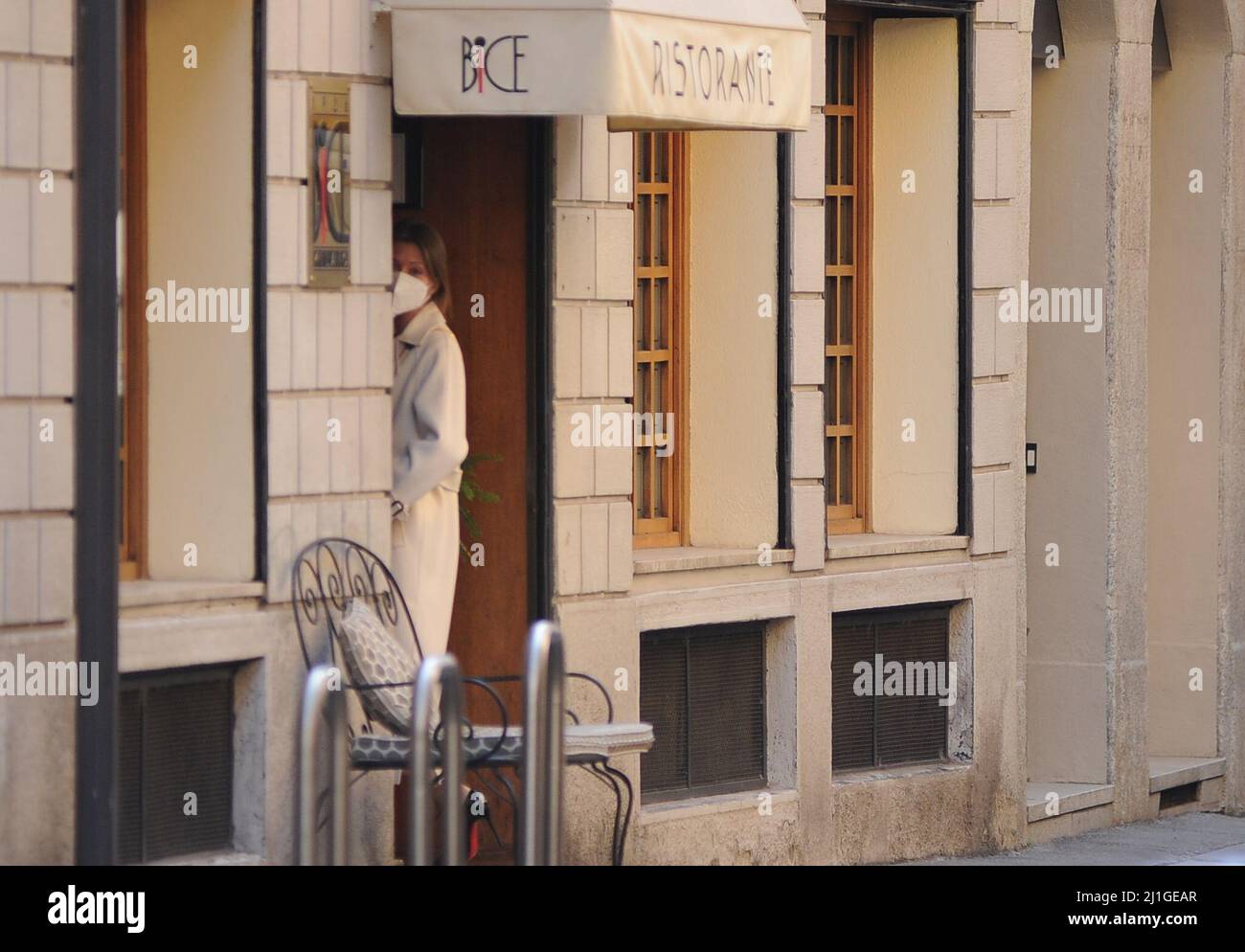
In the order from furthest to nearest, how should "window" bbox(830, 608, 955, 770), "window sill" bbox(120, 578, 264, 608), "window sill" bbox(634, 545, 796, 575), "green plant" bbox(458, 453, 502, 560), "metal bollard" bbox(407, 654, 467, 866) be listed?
"window" bbox(830, 608, 955, 770)
"window sill" bbox(634, 545, 796, 575)
"green plant" bbox(458, 453, 502, 560)
"window sill" bbox(120, 578, 264, 608)
"metal bollard" bbox(407, 654, 467, 866)

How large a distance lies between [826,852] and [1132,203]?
13.5ft

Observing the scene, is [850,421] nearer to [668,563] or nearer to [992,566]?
[992,566]

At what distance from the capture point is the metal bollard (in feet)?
20.1

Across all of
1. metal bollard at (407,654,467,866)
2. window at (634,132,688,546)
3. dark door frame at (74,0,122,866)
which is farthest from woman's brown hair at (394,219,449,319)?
dark door frame at (74,0,122,866)

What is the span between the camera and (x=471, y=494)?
9.68 meters

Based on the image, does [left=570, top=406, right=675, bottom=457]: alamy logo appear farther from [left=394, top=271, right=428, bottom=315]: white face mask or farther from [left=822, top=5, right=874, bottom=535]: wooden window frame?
[left=822, top=5, right=874, bottom=535]: wooden window frame

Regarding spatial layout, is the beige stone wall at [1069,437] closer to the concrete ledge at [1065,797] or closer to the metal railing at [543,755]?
the concrete ledge at [1065,797]

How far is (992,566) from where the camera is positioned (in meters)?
11.7

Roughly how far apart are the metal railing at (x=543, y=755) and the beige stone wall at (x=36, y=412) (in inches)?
68.0

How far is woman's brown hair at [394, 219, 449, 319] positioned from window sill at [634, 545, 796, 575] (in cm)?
154

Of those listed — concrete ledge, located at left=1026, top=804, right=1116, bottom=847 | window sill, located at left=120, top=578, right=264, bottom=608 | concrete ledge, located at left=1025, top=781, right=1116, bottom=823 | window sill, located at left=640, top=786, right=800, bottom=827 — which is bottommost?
concrete ledge, located at left=1026, top=804, right=1116, bottom=847

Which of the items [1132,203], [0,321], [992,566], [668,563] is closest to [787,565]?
[668,563]

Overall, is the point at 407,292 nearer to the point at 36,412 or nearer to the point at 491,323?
the point at 491,323
